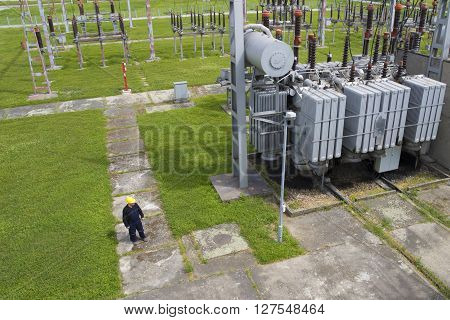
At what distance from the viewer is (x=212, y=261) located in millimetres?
9805

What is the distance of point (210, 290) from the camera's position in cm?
889

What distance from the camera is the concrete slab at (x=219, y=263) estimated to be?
9.47m

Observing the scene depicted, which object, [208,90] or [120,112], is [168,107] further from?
[208,90]

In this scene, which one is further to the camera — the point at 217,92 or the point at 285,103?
the point at 217,92

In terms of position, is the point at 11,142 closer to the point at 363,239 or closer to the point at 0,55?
the point at 363,239

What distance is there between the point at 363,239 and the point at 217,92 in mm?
14442

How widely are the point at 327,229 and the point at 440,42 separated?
7601mm

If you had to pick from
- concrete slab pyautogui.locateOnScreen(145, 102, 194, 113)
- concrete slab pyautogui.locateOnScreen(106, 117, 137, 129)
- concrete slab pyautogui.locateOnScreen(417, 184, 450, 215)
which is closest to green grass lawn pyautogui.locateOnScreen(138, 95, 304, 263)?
concrete slab pyautogui.locateOnScreen(106, 117, 137, 129)

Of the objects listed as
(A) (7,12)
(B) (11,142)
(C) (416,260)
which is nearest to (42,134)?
(B) (11,142)

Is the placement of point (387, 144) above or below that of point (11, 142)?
above

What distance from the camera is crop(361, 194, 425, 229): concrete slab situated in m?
11.1

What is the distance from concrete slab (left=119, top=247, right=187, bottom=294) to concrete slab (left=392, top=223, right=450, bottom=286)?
5856mm

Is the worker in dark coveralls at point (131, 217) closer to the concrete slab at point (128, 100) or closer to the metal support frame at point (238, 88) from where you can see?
the metal support frame at point (238, 88)

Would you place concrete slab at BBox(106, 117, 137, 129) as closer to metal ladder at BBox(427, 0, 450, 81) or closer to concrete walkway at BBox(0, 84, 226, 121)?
concrete walkway at BBox(0, 84, 226, 121)
